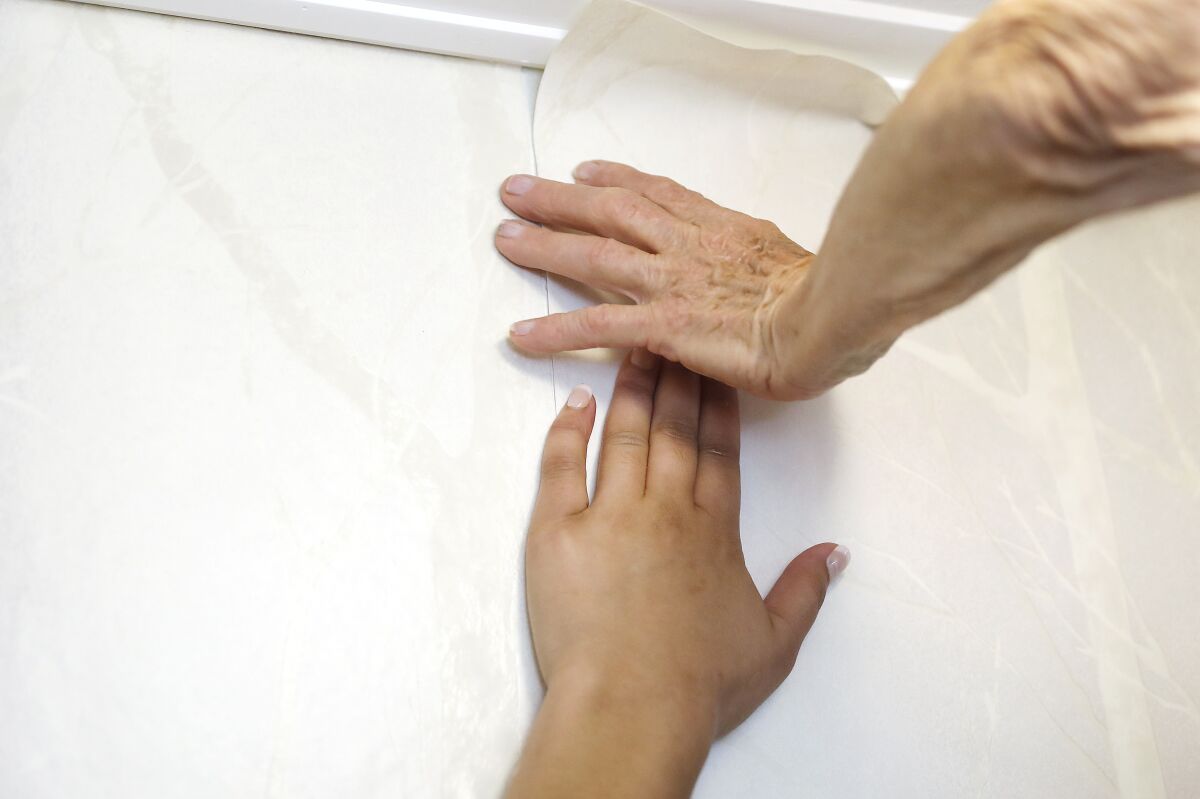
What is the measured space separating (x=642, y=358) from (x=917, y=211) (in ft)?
1.29

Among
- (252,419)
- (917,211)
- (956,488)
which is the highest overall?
(917,211)

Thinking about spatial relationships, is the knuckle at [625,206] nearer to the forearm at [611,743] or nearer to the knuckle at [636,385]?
the knuckle at [636,385]

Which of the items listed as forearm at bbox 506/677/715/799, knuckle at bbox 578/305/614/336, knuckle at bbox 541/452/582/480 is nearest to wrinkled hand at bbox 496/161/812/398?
knuckle at bbox 578/305/614/336

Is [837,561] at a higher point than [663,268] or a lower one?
lower

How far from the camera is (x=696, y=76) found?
1.07 metres

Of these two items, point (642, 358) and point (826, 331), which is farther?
point (642, 358)

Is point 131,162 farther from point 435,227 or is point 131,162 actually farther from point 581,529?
point 581,529

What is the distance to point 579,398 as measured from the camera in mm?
870

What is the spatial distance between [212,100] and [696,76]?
526 mm

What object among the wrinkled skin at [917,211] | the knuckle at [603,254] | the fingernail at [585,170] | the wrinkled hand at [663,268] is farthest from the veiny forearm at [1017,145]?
the fingernail at [585,170]

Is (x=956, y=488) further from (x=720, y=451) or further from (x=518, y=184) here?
(x=518, y=184)

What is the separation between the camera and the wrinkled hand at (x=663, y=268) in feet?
2.68

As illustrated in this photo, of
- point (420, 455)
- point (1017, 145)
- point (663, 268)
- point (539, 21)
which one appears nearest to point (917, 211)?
point (1017, 145)

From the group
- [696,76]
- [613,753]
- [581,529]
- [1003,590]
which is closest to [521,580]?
[581,529]
